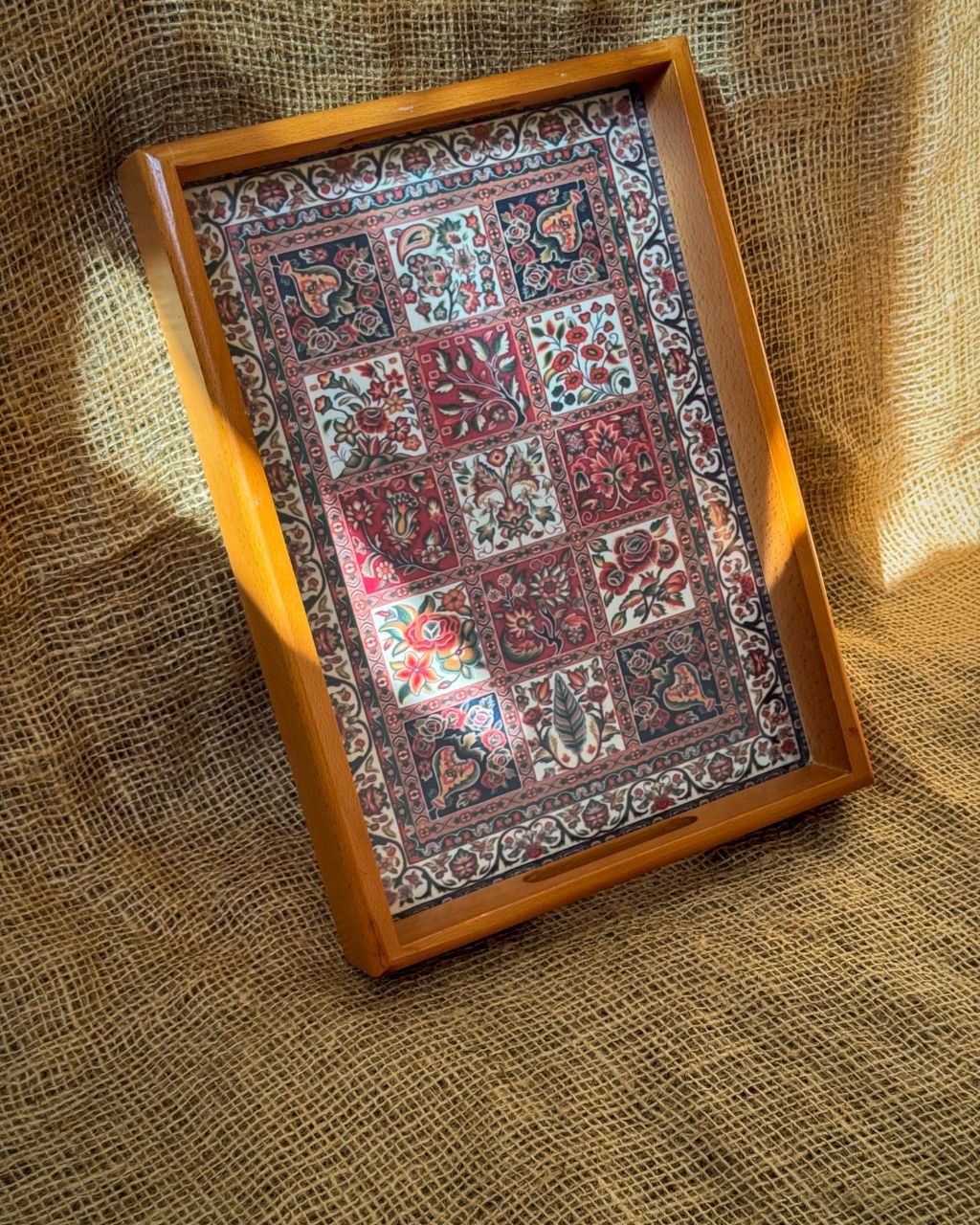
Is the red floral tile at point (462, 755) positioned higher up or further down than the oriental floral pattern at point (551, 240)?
further down

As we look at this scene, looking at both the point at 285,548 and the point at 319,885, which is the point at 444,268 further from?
the point at 319,885

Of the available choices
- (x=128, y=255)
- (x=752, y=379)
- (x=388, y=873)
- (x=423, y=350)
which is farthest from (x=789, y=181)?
(x=388, y=873)

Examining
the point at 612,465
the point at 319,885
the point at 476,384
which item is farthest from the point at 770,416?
the point at 319,885

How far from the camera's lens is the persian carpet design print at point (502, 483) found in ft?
3.03

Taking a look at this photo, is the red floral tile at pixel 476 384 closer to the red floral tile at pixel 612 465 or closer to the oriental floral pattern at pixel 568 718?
the red floral tile at pixel 612 465

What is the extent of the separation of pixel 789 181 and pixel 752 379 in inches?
9.9

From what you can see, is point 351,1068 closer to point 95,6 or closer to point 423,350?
point 423,350

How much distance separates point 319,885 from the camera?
3.32ft

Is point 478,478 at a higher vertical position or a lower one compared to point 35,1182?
higher

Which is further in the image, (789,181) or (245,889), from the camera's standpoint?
(789,181)

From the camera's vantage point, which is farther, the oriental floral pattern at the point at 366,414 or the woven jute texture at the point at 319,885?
the oriental floral pattern at the point at 366,414

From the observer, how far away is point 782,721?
1052 mm

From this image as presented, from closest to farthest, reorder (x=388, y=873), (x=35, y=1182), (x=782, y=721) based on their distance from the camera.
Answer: (x=35, y=1182), (x=388, y=873), (x=782, y=721)

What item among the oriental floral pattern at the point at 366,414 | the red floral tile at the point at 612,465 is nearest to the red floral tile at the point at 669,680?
the red floral tile at the point at 612,465
